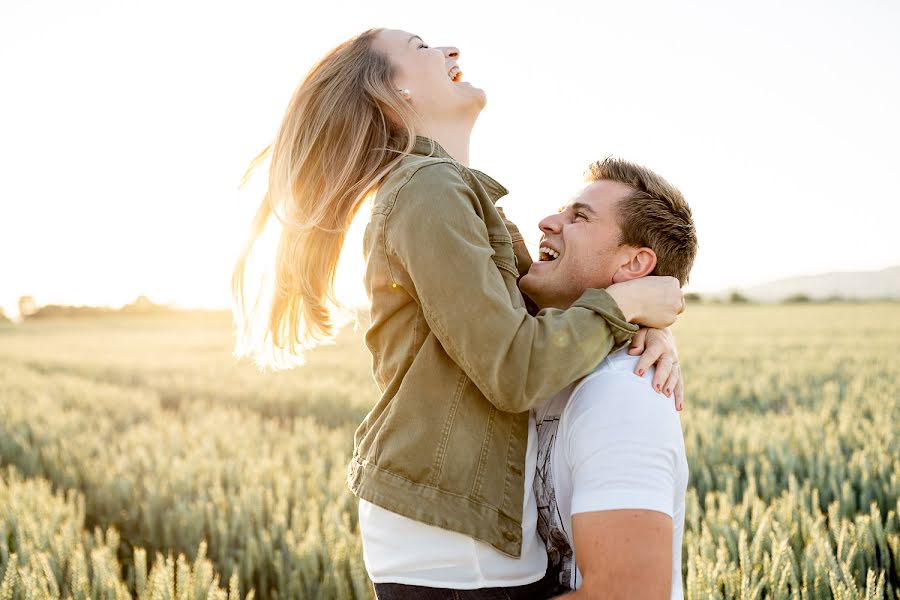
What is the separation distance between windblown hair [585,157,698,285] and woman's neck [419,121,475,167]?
15.5 inches

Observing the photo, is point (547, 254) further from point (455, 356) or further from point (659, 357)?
point (455, 356)

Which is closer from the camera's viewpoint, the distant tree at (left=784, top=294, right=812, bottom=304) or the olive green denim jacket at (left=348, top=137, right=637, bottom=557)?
the olive green denim jacket at (left=348, top=137, right=637, bottom=557)

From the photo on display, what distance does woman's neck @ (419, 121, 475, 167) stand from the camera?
1961 millimetres

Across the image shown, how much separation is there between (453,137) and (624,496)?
1078 mm

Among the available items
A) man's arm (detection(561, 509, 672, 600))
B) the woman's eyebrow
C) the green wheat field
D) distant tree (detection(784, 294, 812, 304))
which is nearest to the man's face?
the woman's eyebrow

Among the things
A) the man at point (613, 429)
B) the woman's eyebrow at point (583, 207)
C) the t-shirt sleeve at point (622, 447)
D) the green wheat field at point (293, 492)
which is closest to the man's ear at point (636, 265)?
the man at point (613, 429)

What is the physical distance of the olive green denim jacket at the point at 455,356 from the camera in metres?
1.43

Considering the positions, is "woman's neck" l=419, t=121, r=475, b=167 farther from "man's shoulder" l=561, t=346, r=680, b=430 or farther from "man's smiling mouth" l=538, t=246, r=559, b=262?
"man's shoulder" l=561, t=346, r=680, b=430

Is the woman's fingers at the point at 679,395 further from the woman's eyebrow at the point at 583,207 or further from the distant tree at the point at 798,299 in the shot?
the distant tree at the point at 798,299

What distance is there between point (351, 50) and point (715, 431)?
412 centimetres

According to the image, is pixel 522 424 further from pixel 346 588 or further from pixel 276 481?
pixel 276 481

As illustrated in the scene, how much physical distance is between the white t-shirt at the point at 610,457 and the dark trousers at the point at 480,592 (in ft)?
0.11

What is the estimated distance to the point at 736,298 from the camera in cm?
4788

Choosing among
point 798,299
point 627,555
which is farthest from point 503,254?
point 798,299
